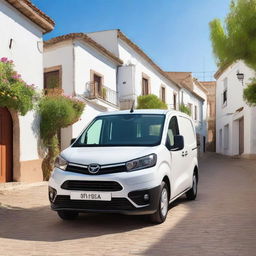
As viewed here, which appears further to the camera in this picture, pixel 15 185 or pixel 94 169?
pixel 15 185

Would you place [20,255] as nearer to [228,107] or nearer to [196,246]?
[196,246]

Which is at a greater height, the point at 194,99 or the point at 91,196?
the point at 194,99

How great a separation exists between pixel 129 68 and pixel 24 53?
11.9 metres

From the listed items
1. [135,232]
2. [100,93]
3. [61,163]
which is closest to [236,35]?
[61,163]

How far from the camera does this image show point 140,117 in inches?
285

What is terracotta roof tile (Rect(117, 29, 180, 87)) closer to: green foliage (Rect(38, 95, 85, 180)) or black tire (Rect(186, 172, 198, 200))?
green foliage (Rect(38, 95, 85, 180))

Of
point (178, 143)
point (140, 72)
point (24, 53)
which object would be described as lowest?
point (178, 143)

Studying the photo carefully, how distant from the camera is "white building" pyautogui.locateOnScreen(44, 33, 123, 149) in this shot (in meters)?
18.4

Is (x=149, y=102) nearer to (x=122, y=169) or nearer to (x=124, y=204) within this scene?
(x=122, y=169)

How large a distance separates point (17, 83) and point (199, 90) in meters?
36.9

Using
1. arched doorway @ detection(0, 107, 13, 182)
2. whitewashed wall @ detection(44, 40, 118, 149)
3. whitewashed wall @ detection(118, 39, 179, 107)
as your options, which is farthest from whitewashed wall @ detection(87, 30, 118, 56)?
arched doorway @ detection(0, 107, 13, 182)

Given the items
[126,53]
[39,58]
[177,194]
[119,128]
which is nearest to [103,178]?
[119,128]

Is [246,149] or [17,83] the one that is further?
[246,149]

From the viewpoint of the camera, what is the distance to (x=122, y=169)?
5883 millimetres
